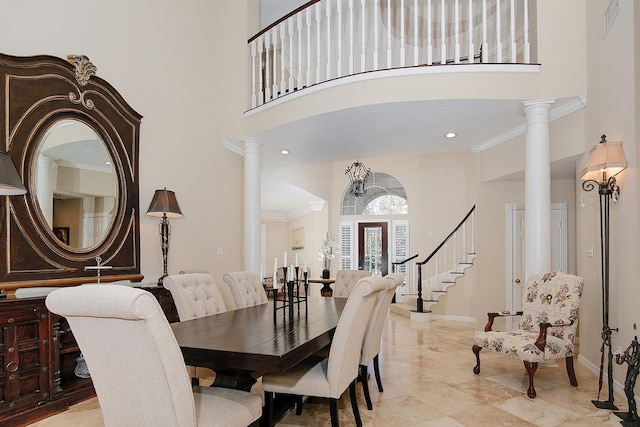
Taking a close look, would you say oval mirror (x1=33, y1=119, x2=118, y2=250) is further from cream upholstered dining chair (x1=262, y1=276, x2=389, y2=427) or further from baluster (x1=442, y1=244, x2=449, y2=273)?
baluster (x1=442, y1=244, x2=449, y2=273)

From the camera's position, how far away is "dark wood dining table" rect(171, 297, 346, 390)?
204 centimetres

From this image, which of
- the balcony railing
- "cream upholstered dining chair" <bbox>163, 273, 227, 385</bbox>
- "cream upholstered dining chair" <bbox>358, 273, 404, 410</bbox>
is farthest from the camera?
the balcony railing

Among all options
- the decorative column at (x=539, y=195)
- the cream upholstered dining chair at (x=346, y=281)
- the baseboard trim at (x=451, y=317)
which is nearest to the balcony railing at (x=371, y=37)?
the decorative column at (x=539, y=195)

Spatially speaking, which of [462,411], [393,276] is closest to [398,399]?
[462,411]

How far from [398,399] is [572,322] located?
1.73m

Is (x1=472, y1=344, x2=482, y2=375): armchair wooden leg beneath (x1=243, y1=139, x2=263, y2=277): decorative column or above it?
beneath

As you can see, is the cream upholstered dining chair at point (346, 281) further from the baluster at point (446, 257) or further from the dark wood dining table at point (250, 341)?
the baluster at point (446, 257)

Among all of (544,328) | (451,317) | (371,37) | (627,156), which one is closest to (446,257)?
(451,317)

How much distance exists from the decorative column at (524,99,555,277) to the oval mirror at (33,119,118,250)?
13.7 feet

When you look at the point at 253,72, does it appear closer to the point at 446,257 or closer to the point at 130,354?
the point at 130,354

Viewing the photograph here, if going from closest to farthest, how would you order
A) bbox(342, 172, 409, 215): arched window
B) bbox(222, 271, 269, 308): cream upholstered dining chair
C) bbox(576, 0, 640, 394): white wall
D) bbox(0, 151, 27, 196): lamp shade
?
bbox(0, 151, 27, 196): lamp shade, bbox(576, 0, 640, 394): white wall, bbox(222, 271, 269, 308): cream upholstered dining chair, bbox(342, 172, 409, 215): arched window

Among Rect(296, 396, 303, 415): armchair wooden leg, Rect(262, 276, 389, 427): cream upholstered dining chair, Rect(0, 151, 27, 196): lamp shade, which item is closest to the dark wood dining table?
Rect(262, 276, 389, 427): cream upholstered dining chair

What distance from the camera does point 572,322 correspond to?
12.5 feet

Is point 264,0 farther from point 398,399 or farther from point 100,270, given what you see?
point 398,399
